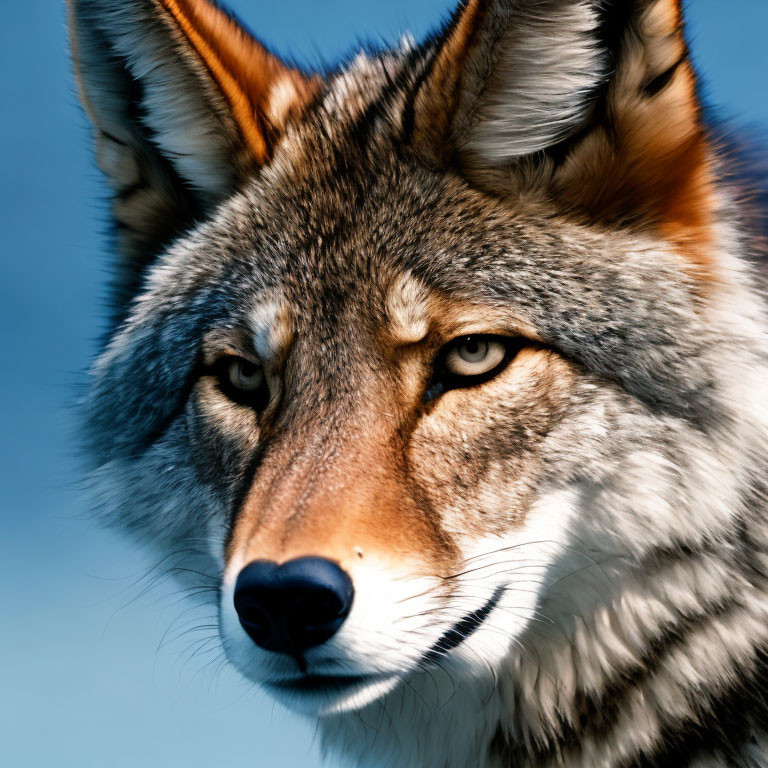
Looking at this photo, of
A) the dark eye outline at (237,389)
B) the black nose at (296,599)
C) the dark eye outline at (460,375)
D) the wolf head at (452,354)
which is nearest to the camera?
the black nose at (296,599)

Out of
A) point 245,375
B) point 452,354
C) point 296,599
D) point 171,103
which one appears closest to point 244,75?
point 171,103

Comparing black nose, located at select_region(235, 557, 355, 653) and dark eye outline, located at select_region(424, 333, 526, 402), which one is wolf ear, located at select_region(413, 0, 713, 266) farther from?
black nose, located at select_region(235, 557, 355, 653)

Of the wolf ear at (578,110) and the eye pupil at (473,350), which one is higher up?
the wolf ear at (578,110)

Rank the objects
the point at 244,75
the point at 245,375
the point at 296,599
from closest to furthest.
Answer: the point at 296,599, the point at 245,375, the point at 244,75

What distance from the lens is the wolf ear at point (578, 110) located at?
3215 millimetres

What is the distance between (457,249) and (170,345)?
52.3 inches

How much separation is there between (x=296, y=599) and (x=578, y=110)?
2179 millimetres

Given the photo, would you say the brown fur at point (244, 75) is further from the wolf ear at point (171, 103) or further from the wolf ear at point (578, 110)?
the wolf ear at point (578, 110)

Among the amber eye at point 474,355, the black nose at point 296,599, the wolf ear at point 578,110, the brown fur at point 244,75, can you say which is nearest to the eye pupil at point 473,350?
the amber eye at point 474,355

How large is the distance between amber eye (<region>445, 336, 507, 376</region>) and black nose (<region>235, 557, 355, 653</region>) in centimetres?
94

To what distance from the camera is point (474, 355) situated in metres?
3.19

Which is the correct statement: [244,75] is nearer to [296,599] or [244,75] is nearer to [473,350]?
[473,350]

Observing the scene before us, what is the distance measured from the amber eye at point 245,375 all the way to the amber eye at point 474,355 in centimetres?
A: 81

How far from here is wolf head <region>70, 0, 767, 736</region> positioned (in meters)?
2.81
